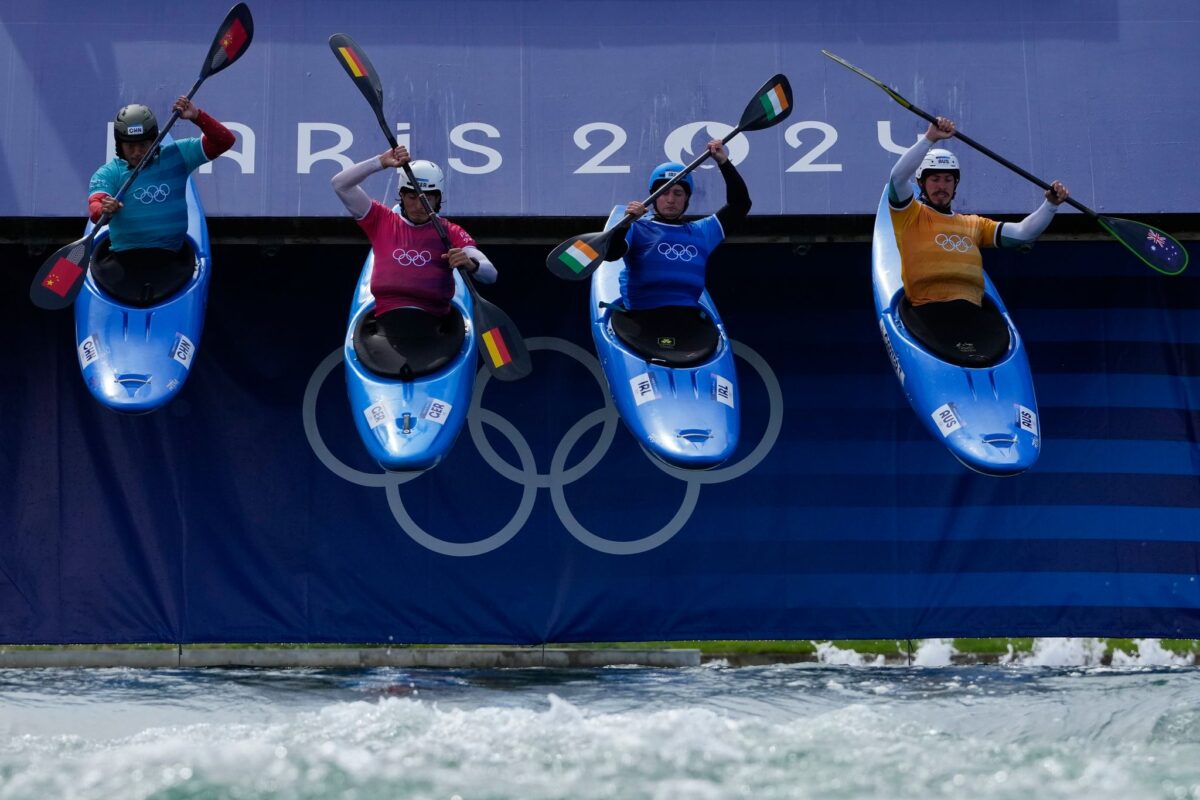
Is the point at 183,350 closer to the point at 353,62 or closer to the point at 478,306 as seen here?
the point at 478,306

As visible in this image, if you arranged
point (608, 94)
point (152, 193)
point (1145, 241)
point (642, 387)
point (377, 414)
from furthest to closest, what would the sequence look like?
1. point (608, 94)
2. point (1145, 241)
3. point (152, 193)
4. point (642, 387)
5. point (377, 414)

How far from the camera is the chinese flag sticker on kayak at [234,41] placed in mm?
8336

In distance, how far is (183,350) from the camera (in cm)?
834

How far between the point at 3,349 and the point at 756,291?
426 centimetres

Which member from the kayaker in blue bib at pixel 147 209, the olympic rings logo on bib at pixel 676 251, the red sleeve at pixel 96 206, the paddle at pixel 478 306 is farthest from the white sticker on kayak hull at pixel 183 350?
the olympic rings logo on bib at pixel 676 251

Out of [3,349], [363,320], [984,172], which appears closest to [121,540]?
[3,349]

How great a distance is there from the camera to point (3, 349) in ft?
31.5

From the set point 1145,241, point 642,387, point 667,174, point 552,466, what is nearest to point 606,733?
point 642,387

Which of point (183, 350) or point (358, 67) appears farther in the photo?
point (183, 350)

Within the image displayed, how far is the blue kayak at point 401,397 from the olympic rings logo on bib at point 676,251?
104cm

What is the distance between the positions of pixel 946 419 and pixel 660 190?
1.77 metres

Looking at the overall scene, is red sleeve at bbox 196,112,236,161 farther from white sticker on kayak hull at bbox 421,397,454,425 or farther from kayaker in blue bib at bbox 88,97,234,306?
white sticker on kayak hull at bbox 421,397,454,425

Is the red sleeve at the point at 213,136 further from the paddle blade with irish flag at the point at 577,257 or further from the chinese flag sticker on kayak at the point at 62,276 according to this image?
the paddle blade with irish flag at the point at 577,257

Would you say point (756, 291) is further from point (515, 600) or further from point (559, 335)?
point (515, 600)
